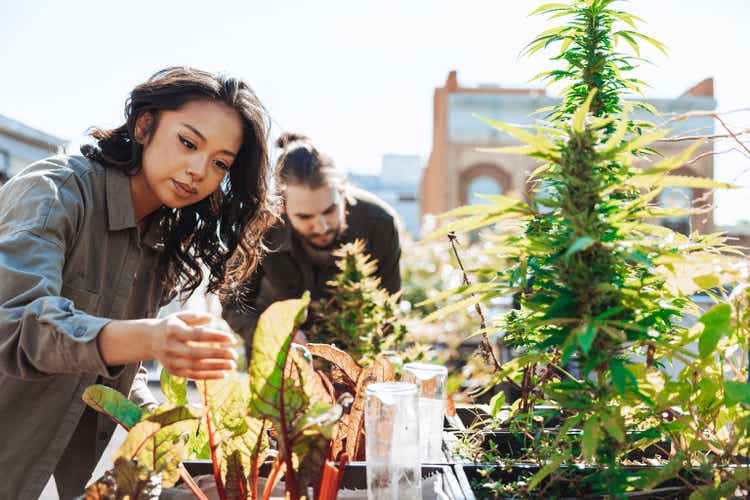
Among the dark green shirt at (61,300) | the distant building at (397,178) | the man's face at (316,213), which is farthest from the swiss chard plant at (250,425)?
the distant building at (397,178)

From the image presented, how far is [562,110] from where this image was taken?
0.88 meters

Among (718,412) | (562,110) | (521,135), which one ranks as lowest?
(718,412)

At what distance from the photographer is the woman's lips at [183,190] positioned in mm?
1291

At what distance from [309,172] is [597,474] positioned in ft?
5.84

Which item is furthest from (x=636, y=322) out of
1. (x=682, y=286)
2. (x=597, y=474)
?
(x=597, y=474)

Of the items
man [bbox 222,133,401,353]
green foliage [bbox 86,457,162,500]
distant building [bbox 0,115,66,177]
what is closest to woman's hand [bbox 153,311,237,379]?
green foliage [bbox 86,457,162,500]

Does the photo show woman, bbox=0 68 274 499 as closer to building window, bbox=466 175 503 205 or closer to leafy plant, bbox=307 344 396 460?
leafy plant, bbox=307 344 396 460

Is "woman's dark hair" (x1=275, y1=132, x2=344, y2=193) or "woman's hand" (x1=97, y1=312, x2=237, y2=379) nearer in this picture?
"woman's hand" (x1=97, y1=312, x2=237, y2=379)

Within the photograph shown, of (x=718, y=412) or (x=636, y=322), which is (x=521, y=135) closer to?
(x=636, y=322)

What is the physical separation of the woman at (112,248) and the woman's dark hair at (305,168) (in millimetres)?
563

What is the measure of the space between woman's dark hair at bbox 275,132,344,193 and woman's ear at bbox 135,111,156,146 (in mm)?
915

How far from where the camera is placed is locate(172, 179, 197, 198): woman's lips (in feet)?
4.24

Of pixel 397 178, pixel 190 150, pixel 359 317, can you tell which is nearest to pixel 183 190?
pixel 190 150

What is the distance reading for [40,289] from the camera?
33.3 inches
